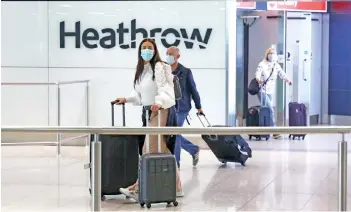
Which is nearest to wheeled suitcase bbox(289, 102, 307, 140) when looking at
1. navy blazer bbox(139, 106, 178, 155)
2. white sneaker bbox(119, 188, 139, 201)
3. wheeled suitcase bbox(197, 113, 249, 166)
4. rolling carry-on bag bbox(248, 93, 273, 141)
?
rolling carry-on bag bbox(248, 93, 273, 141)

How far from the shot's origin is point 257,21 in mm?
13367

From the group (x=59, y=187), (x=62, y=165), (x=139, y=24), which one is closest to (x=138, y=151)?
(x=59, y=187)

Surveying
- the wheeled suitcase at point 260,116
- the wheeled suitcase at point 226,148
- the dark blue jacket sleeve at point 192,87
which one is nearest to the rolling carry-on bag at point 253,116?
the wheeled suitcase at point 260,116

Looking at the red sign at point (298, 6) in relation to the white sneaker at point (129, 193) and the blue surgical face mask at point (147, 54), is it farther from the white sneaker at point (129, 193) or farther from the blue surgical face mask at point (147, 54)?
the white sneaker at point (129, 193)

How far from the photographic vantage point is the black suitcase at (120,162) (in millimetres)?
6602

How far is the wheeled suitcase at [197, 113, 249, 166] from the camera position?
9352 mm

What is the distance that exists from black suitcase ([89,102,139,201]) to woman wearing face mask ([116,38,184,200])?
8cm

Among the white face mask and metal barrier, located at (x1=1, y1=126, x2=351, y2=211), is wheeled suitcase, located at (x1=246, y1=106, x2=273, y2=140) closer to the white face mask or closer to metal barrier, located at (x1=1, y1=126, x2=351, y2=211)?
the white face mask

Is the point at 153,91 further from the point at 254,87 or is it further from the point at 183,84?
the point at 254,87

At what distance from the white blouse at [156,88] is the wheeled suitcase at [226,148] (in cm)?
235

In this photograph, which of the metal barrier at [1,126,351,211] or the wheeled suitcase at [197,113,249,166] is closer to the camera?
the metal barrier at [1,126,351,211]

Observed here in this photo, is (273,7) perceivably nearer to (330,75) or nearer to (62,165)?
(330,75)

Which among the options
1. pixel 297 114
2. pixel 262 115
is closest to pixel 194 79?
pixel 262 115

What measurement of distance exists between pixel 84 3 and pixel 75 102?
1476 mm
